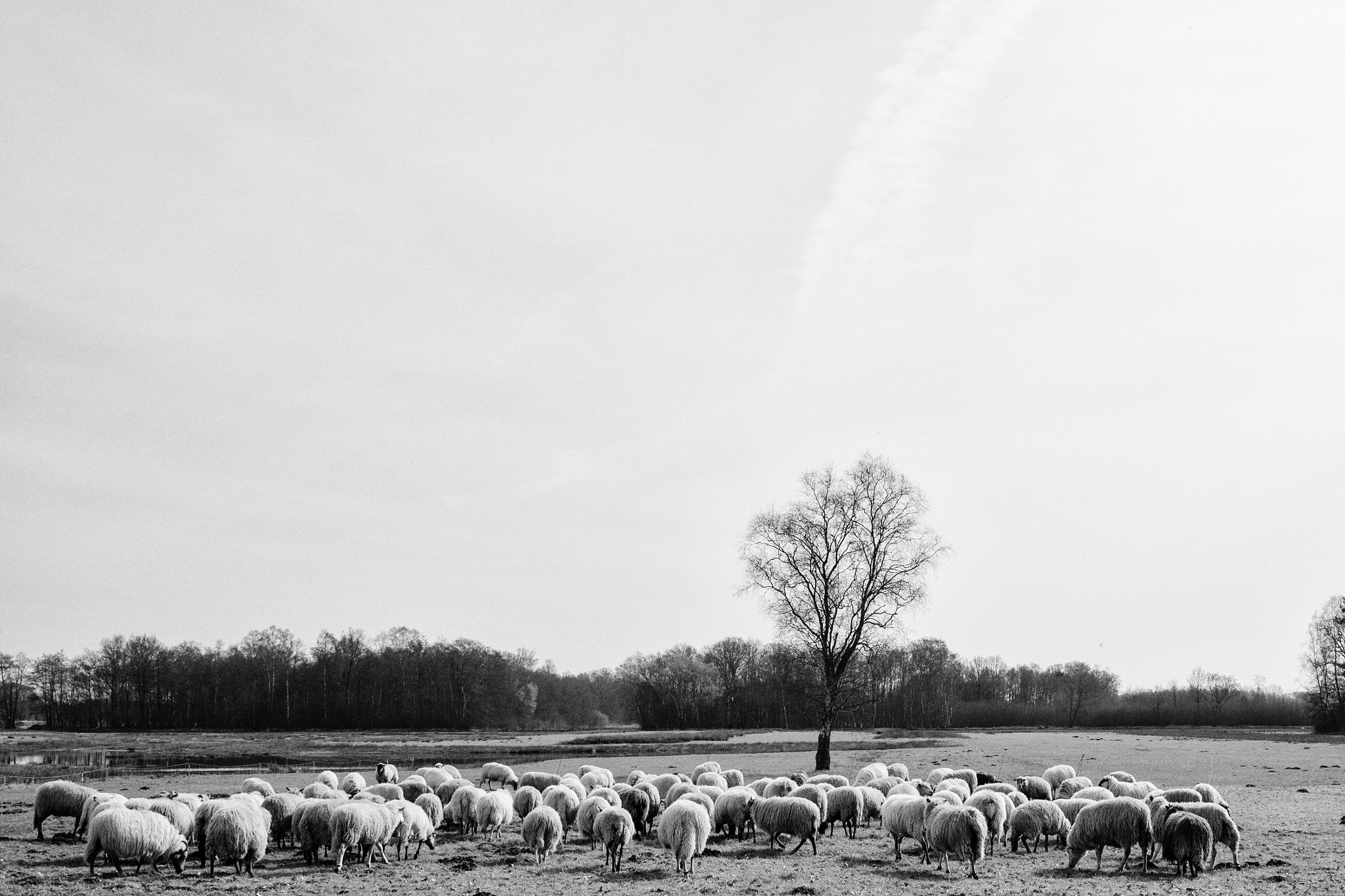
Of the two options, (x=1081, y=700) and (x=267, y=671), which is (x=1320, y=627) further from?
(x=267, y=671)

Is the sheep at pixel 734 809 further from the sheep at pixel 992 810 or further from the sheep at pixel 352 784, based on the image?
the sheep at pixel 352 784

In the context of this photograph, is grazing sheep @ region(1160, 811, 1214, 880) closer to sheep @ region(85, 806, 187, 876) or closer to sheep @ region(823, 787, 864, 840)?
sheep @ region(823, 787, 864, 840)

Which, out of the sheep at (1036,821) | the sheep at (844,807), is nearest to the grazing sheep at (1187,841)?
the sheep at (1036,821)

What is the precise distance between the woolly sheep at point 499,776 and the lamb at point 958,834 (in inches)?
613

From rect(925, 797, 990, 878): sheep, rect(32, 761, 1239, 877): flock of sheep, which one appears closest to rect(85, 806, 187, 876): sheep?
rect(32, 761, 1239, 877): flock of sheep

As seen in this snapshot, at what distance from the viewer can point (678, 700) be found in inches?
4759

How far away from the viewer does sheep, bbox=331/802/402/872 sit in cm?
1752

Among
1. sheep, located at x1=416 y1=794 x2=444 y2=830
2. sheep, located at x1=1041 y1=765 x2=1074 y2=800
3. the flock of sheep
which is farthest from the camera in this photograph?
sheep, located at x1=1041 y1=765 x2=1074 y2=800

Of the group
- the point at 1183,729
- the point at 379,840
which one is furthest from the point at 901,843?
the point at 1183,729

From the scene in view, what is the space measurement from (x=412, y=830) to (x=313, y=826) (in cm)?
206

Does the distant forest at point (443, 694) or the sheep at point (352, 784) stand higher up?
the sheep at point (352, 784)

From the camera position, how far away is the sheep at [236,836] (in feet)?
54.1

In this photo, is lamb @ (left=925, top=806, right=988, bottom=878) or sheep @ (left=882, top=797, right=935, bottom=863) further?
sheep @ (left=882, top=797, right=935, bottom=863)

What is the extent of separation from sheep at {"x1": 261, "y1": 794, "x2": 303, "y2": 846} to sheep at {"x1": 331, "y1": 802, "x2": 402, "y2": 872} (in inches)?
63.9
